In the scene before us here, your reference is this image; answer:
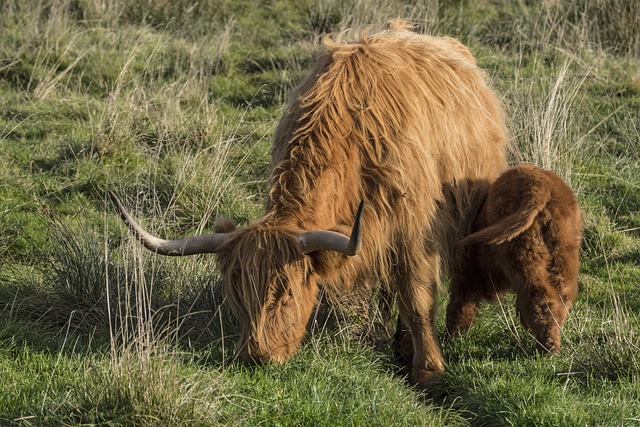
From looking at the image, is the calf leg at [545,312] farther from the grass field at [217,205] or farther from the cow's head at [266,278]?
the cow's head at [266,278]

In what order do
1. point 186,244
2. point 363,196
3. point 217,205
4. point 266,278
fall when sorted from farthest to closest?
1. point 217,205
2. point 363,196
3. point 186,244
4. point 266,278

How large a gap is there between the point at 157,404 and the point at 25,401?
0.68 metres

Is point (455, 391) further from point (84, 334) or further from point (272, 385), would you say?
point (84, 334)

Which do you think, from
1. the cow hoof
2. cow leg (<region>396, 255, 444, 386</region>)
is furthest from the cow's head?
the cow hoof

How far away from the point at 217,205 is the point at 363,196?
7.43 ft

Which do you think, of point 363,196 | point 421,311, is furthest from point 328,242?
point 421,311

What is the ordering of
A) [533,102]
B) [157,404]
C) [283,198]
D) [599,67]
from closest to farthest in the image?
[157,404], [283,198], [533,102], [599,67]

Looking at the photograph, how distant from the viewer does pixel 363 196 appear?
204 inches

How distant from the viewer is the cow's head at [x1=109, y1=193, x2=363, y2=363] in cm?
481

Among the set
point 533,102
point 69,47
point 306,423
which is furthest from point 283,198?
point 69,47

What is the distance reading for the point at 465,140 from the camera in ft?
19.2

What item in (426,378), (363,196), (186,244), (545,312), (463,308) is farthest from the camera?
(463,308)

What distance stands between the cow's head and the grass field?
14 centimetres

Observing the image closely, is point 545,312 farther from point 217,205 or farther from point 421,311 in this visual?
point 217,205
